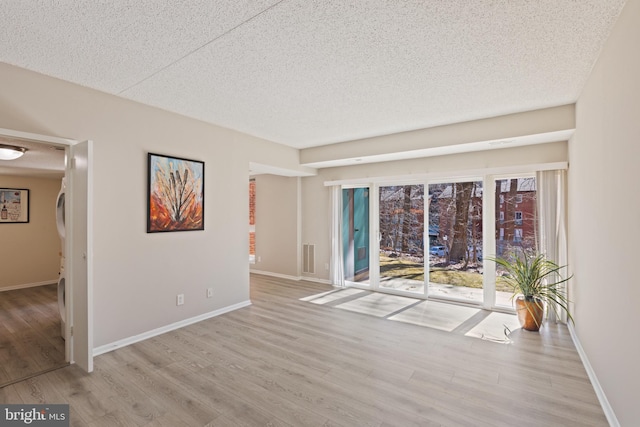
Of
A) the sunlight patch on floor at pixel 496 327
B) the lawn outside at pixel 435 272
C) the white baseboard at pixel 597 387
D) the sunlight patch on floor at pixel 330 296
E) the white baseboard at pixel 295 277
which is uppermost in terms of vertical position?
the lawn outside at pixel 435 272

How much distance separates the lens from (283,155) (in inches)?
212

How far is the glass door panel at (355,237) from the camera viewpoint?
593cm

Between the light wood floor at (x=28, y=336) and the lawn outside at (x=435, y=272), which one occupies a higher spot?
the lawn outside at (x=435, y=272)

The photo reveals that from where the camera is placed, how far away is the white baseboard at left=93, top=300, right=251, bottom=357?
3076mm

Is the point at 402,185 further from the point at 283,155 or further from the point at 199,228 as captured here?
the point at 199,228

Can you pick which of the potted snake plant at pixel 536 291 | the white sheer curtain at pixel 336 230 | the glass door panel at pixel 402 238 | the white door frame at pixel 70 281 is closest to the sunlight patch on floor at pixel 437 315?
the glass door panel at pixel 402 238

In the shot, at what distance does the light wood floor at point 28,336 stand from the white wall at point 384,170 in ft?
13.7

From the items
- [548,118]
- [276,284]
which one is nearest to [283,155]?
[276,284]

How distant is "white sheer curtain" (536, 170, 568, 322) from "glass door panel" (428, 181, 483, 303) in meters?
0.78

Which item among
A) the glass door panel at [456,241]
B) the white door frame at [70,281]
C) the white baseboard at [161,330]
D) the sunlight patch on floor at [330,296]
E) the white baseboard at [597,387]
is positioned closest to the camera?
the white baseboard at [597,387]

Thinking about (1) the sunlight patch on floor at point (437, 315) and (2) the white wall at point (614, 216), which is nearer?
(2) the white wall at point (614, 216)

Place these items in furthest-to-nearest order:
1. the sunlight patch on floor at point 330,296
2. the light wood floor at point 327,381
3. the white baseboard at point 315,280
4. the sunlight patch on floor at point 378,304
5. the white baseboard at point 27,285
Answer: the white baseboard at point 315,280, the white baseboard at point 27,285, the sunlight patch on floor at point 330,296, the sunlight patch on floor at point 378,304, the light wood floor at point 327,381

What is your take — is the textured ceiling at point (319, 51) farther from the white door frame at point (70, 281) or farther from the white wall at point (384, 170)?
the white wall at point (384, 170)

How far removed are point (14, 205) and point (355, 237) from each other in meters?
6.57
